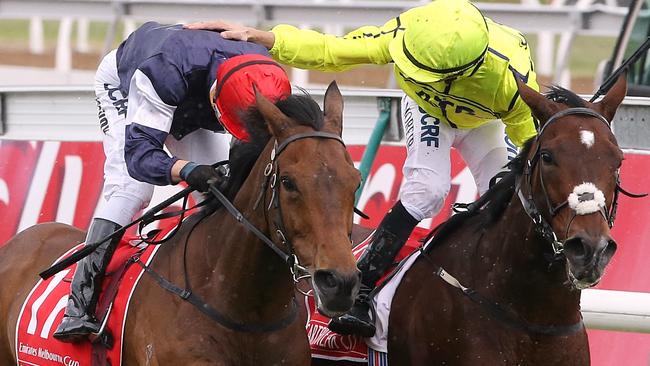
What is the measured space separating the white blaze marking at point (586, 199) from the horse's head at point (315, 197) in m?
0.74

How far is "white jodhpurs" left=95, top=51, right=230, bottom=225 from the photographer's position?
504 centimetres

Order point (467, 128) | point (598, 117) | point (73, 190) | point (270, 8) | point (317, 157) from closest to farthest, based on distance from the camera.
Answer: point (317, 157) → point (598, 117) → point (467, 128) → point (73, 190) → point (270, 8)

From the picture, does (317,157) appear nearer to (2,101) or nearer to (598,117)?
(598,117)

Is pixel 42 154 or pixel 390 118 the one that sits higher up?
pixel 390 118

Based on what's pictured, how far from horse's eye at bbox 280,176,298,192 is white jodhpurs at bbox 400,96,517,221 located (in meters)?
1.18

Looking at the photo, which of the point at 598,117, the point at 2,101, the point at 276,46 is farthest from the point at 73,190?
the point at 598,117

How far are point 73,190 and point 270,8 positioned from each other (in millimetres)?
3872

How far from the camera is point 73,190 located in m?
7.96

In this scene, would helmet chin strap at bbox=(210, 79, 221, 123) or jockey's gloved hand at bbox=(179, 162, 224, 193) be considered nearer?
jockey's gloved hand at bbox=(179, 162, 224, 193)

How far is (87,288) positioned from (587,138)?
80.7 inches

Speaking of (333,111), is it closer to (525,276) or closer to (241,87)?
(241,87)

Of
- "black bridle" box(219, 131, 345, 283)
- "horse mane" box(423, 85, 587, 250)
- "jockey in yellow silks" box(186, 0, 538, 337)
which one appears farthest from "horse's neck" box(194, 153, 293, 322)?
"horse mane" box(423, 85, 587, 250)

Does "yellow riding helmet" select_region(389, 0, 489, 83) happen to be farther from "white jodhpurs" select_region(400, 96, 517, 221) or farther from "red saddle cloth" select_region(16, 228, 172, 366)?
"red saddle cloth" select_region(16, 228, 172, 366)

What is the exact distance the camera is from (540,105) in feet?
14.7
